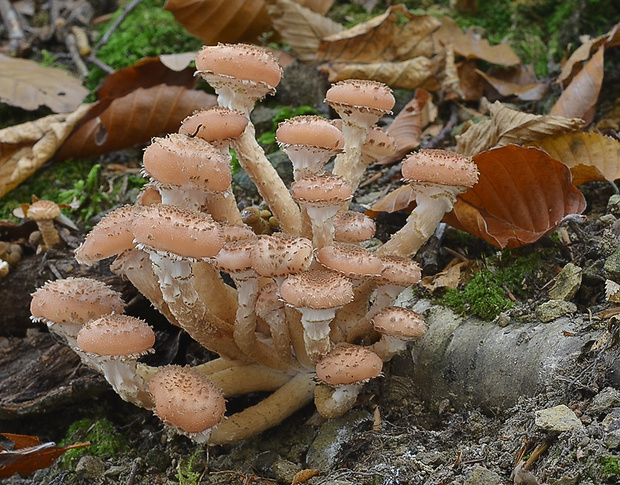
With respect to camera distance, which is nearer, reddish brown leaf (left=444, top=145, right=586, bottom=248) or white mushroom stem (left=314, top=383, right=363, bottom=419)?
white mushroom stem (left=314, top=383, right=363, bottom=419)

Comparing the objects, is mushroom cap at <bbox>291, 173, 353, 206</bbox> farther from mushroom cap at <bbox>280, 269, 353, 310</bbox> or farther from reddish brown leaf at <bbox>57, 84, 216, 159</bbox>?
reddish brown leaf at <bbox>57, 84, 216, 159</bbox>

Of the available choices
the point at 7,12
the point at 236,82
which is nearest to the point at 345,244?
the point at 236,82

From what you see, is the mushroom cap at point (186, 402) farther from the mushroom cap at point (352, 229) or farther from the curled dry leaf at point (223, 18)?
the curled dry leaf at point (223, 18)

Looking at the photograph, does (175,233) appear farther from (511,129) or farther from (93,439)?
(511,129)

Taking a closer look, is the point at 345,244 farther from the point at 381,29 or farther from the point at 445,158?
the point at 381,29

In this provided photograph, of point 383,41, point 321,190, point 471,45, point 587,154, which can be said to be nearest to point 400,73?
point 383,41

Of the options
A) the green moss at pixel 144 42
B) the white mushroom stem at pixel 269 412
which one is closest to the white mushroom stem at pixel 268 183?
the white mushroom stem at pixel 269 412

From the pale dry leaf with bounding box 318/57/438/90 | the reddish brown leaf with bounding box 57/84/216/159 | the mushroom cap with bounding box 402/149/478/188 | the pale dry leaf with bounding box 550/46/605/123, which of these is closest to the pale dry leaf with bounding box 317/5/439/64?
the pale dry leaf with bounding box 318/57/438/90
